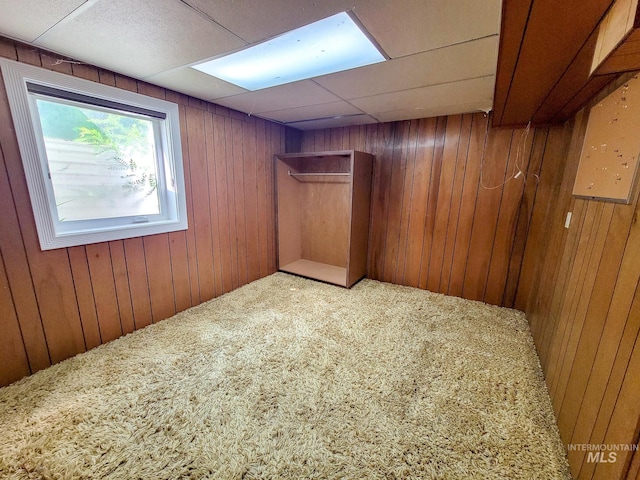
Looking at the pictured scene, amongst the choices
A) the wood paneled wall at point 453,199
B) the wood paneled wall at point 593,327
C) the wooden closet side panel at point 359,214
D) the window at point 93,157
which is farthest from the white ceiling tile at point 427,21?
the window at point 93,157

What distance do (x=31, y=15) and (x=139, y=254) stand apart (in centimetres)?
156

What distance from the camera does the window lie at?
5.21 ft

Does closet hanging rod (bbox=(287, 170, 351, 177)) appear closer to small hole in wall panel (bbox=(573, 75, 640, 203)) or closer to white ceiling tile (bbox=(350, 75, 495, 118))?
white ceiling tile (bbox=(350, 75, 495, 118))

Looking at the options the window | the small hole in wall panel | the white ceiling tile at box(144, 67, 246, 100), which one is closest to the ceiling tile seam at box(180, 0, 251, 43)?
the white ceiling tile at box(144, 67, 246, 100)

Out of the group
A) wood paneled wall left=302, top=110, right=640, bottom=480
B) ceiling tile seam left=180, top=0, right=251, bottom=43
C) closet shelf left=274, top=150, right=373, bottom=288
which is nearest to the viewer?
wood paneled wall left=302, top=110, right=640, bottom=480

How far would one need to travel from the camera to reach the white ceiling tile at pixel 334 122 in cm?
296

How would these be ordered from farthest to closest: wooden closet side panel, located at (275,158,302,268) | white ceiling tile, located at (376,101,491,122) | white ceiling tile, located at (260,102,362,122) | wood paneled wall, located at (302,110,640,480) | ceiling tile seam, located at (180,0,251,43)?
wooden closet side panel, located at (275,158,302,268)
white ceiling tile, located at (260,102,362,122)
white ceiling tile, located at (376,101,491,122)
ceiling tile seam, located at (180,0,251,43)
wood paneled wall, located at (302,110,640,480)

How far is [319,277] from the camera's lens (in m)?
3.36

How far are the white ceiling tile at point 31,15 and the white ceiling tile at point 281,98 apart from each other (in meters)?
1.19

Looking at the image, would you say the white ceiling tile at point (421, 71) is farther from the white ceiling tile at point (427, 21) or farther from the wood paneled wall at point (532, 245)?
the wood paneled wall at point (532, 245)

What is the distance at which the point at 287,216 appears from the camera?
12.2ft

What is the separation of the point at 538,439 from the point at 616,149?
59.2 inches

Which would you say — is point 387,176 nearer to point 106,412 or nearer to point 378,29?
point 378,29

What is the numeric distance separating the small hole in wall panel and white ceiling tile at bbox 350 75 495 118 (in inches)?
27.3
